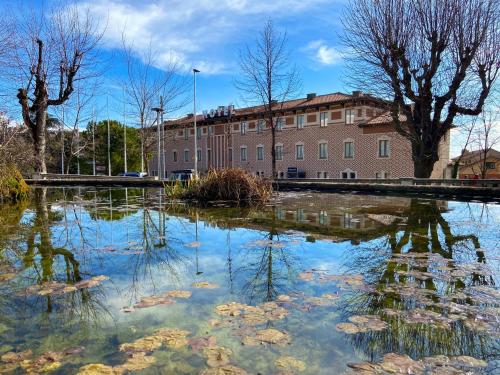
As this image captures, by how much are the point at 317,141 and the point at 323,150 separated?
95 centimetres

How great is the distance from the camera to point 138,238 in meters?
4.94

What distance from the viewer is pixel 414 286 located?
2.92m

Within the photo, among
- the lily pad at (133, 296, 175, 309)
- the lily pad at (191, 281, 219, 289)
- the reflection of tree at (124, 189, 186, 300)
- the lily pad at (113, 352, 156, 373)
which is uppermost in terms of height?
the reflection of tree at (124, 189, 186, 300)

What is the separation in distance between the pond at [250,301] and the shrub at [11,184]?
207 inches

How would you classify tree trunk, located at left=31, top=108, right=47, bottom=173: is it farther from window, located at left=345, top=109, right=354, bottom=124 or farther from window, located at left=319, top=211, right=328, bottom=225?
window, located at left=345, top=109, right=354, bottom=124

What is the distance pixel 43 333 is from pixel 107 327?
0.34 metres

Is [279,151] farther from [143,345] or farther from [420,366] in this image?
[420,366]

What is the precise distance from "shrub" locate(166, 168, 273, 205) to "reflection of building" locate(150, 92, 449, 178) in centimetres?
1380

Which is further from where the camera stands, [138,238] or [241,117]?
[241,117]

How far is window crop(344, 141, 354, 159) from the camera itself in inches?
1151

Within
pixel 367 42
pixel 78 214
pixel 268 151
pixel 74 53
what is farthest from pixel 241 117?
pixel 78 214

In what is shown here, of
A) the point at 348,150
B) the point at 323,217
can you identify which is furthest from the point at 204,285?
the point at 348,150

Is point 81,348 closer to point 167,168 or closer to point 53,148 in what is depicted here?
point 53,148

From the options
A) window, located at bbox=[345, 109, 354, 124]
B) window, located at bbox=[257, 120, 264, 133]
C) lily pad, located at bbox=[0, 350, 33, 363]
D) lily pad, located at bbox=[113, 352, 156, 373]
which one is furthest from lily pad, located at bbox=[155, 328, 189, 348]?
window, located at bbox=[257, 120, 264, 133]
